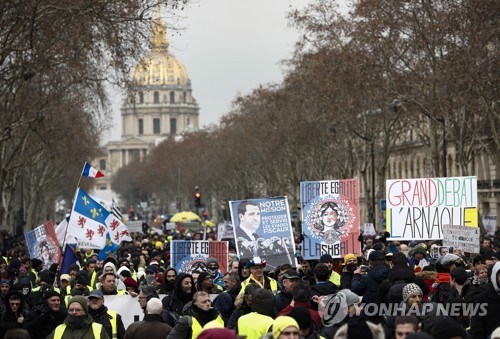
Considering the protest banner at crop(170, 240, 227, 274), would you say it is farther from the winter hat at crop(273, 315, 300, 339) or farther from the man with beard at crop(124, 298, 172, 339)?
the winter hat at crop(273, 315, 300, 339)

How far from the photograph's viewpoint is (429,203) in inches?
819

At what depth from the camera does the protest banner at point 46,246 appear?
24.8 m

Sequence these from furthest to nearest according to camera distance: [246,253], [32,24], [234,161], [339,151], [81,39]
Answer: [234,161] < [339,151] < [81,39] < [32,24] < [246,253]

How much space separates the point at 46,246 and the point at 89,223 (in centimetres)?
250

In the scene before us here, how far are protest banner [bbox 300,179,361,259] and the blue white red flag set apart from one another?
3.81m

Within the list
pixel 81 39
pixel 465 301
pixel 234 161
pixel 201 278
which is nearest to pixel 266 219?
pixel 201 278

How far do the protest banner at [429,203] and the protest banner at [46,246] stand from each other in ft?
21.2

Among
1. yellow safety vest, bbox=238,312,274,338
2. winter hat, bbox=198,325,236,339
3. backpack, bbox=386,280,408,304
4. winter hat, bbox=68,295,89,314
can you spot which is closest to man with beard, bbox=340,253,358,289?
backpack, bbox=386,280,408,304

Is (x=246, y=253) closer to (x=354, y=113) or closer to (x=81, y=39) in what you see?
(x=81, y=39)

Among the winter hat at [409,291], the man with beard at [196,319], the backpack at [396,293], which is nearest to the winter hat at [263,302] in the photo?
the man with beard at [196,319]

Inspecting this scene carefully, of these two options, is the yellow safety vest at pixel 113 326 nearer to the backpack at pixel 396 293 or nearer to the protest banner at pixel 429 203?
the backpack at pixel 396 293

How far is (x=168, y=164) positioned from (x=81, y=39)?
11386cm

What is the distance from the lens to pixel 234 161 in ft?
311

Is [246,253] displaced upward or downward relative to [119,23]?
downward
